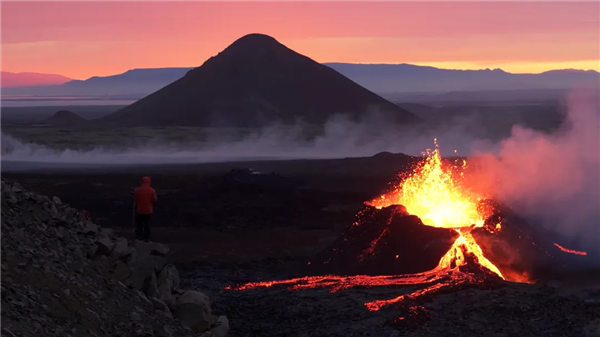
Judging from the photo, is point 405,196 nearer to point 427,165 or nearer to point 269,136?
point 427,165

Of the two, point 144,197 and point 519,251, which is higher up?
point 144,197

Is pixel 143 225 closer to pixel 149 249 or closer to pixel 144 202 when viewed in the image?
pixel 144 202

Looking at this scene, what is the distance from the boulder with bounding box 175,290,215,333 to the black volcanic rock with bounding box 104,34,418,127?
98993 mm

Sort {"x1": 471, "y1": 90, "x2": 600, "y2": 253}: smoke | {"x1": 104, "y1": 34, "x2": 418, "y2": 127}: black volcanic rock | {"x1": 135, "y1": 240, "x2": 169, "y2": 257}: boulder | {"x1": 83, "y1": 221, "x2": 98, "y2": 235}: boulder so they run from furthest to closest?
{"x1": 104, "y1": 34, "x2": 418, "y2": 127}: black volcanic rock < {"x1": 471, "y1": 90, "x2": 600, "y2": 253}: smoke < {"x1": 135, "y1": 240, "x2": 169, "y2": 257}: boulder < {"x1": 83, "y1": 221, "x2": 98, "y2": 235}: boulder

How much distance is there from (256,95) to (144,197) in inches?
4182

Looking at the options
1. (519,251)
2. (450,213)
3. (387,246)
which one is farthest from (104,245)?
(450,213)

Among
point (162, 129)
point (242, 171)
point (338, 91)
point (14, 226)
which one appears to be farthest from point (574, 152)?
point (338, 91)

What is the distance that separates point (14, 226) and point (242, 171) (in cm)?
3465

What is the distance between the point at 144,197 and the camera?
1919 cm

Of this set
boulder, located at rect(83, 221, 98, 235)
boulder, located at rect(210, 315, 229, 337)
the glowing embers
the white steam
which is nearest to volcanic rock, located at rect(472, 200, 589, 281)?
the glowing embers

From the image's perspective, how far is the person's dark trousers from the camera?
63.4ft

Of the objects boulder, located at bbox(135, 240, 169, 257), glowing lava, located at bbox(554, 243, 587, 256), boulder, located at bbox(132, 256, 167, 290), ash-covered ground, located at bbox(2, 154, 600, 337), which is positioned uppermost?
boulder, located at bbox(135, 240, 169, 257)

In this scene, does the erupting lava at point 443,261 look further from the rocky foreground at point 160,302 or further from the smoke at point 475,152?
the smoke at point 475,152

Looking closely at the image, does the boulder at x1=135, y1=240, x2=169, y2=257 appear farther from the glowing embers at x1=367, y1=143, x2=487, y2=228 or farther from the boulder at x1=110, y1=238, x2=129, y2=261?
the glowing embers at x1=367, y1=143, x2=487, y2=228
